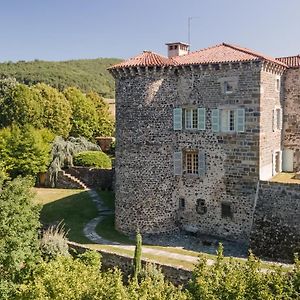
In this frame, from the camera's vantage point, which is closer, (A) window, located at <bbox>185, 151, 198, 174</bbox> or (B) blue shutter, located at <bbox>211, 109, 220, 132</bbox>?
(B) blue shutter, located at <bbox>211, 109, 220, 132</bbox>

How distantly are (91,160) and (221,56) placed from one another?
21.2 metres

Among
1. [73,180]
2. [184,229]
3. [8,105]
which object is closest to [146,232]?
[184,229]

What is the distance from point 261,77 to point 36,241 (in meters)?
15.2

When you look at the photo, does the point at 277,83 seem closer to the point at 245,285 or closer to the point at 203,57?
the point at 203,57

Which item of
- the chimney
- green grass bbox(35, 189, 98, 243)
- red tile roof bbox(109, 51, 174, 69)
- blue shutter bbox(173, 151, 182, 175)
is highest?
the chimney

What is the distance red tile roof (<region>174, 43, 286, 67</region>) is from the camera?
23941 mm

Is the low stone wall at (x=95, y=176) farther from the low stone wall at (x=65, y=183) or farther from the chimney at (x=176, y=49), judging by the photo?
the chimney at (x=176, y=49)

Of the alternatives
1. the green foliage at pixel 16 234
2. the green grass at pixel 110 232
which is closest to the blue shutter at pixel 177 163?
the green grass at pixel 110 232

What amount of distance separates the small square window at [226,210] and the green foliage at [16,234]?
1097 cm

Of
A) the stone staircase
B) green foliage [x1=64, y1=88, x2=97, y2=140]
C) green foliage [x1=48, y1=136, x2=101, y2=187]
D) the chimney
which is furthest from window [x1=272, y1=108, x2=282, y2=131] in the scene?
green foliage [x1=64, y1=88, x2=97, y2=140]

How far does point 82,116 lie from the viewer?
53250 mm

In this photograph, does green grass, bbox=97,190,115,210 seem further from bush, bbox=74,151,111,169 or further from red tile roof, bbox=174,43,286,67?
red tile roof, bbox=174,43,286,67

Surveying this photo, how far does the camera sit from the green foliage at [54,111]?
1914 inches

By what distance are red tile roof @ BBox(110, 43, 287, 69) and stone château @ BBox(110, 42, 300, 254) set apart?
0.21ft
